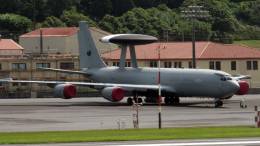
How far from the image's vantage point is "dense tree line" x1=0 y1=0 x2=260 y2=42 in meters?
166

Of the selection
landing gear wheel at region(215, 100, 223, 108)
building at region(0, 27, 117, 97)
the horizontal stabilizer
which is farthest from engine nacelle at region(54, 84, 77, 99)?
building at region(0, 27, 117, 97)

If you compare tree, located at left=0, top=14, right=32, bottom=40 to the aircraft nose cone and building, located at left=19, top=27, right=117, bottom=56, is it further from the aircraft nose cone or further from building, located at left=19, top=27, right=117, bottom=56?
the aircraft nose cone

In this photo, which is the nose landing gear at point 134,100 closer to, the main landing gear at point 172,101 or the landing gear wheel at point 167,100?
the landing gear wheel at point 167,100

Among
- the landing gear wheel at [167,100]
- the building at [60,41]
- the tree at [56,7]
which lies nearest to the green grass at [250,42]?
the building at [60,41]

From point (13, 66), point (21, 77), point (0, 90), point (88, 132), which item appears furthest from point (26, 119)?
point (13, 66)

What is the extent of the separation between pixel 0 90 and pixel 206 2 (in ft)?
268

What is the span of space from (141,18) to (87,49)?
88184 millimetres

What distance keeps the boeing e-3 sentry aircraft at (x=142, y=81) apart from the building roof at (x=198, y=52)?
27412 millimetres

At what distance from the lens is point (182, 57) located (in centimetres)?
11300

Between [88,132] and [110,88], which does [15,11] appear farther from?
[88,132]

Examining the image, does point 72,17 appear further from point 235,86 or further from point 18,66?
point 235,86

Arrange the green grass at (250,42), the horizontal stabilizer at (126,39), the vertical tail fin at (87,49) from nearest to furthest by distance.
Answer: the horizontal stabilizer at (126,39), the vertical tail fin at (87,49), the green grass at (250,42)

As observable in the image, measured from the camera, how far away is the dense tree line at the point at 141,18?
546ft

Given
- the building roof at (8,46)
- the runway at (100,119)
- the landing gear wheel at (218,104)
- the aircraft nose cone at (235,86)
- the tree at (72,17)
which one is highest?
the tree at (72,17)
